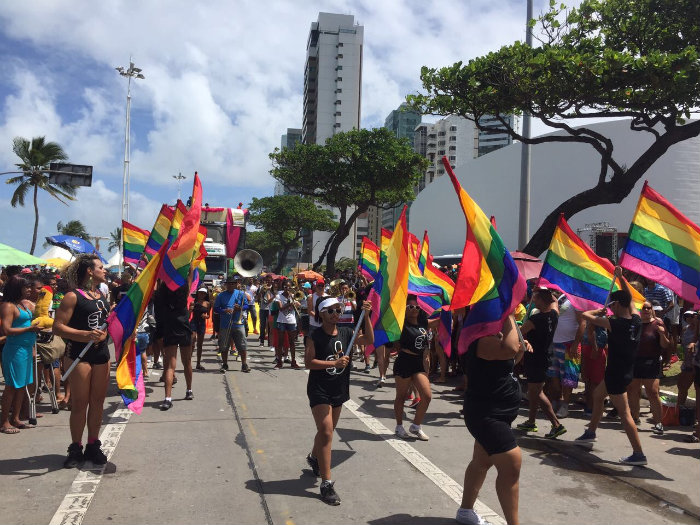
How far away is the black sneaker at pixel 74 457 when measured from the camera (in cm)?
554

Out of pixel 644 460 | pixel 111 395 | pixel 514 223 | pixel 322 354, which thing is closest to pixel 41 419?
pixel 111 395

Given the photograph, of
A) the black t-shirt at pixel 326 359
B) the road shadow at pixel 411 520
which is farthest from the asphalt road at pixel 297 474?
the black t-shirt at pixel 326 359

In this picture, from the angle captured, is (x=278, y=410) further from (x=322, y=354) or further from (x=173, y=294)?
(x=322, y=354)

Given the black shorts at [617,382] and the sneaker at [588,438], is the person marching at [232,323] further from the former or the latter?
the black shorts at [617,382]

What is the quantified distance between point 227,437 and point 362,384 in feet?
14.2

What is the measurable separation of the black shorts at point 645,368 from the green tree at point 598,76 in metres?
7.23

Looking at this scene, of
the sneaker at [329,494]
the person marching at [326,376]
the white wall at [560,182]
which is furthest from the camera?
the white wall at [560,182]

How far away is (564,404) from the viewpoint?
8555mm

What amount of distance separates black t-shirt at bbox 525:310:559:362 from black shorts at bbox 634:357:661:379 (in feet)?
3.88

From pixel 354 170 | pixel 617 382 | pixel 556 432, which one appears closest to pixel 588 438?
pixel 556 432

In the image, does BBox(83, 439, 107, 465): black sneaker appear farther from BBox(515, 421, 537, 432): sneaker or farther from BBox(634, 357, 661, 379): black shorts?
BBox(634, 357, 661, 379): black shorts

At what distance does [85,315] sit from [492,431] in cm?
379

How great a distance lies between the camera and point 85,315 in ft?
18.3

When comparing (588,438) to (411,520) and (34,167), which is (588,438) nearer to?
(411,520)
